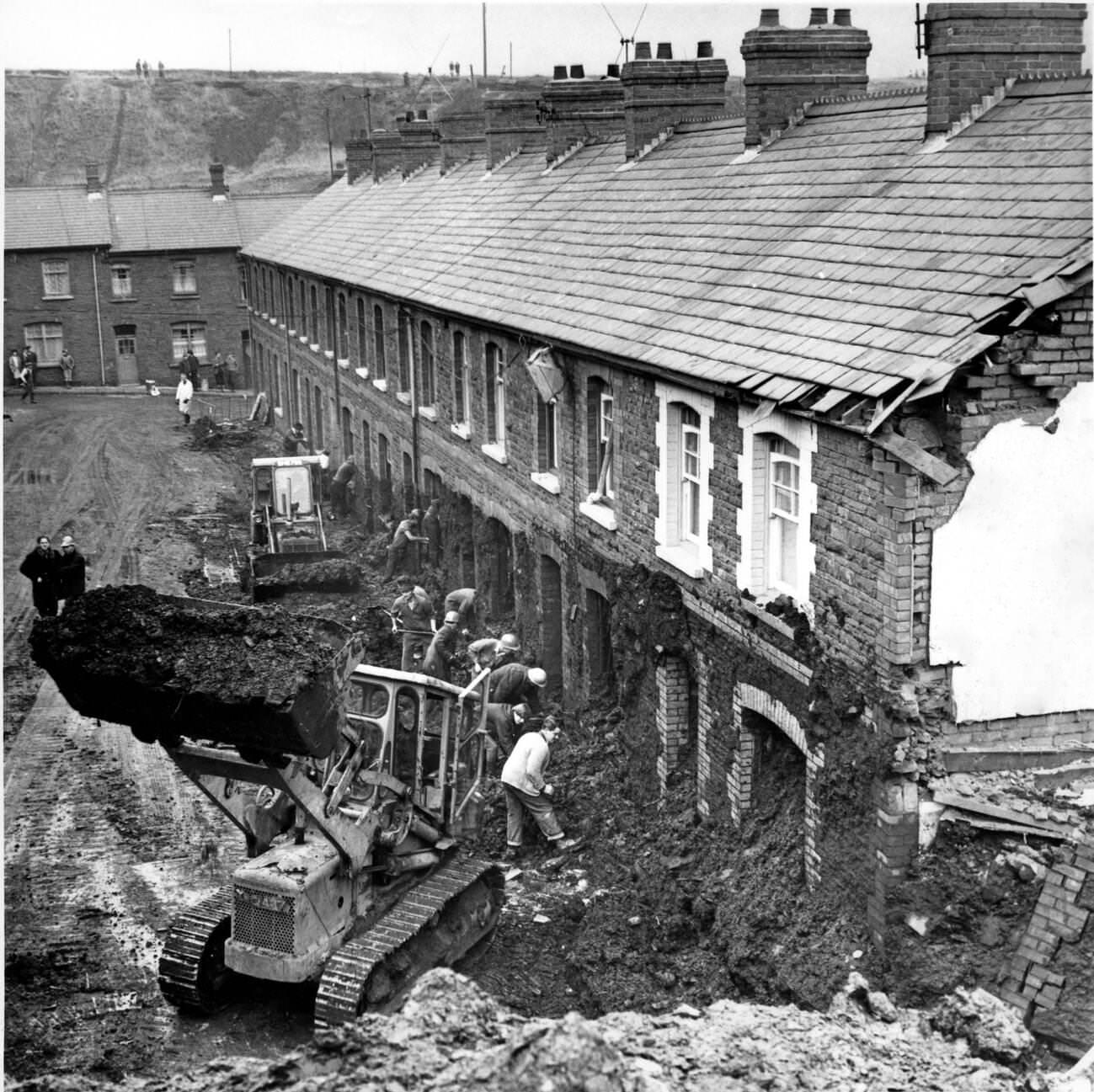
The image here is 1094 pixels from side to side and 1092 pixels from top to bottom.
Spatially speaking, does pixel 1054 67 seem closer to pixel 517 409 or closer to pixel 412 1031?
pixel 517 409

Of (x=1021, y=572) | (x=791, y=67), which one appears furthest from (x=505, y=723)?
(x=791, y=67)

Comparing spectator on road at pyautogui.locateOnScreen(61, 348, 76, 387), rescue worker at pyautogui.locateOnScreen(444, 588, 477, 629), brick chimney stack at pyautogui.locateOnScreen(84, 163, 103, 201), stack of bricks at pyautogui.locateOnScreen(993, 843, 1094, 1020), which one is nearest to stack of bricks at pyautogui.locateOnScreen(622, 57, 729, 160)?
rescue worker at pyautogui.locateOnScreen(444, 588, 477, 629)

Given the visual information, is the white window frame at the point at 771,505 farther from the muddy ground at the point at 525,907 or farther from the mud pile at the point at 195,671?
the mud pile at the point at 195,671

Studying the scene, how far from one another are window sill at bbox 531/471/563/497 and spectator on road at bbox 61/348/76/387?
13.3 m

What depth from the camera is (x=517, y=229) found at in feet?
74.5

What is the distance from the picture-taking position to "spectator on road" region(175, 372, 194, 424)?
108 ft

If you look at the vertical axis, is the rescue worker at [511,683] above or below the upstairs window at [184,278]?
below

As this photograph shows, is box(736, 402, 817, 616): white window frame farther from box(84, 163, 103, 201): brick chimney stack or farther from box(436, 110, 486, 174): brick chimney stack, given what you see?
box(84, 163, 103, 201): brick chimney stack

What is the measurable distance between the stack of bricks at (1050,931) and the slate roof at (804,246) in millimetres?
3579

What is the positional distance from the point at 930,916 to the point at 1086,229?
16.9 feet

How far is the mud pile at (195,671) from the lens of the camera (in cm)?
1023

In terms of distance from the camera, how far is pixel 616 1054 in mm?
8047

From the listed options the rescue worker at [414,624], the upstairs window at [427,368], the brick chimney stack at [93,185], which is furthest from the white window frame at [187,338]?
the rescue worker at [414,624]

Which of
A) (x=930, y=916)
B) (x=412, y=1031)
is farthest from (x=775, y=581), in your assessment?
(x=412, y=1031)
